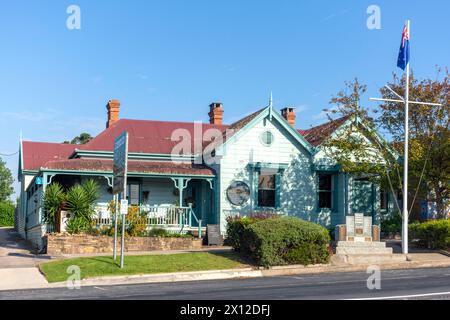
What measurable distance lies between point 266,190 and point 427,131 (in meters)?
7.43

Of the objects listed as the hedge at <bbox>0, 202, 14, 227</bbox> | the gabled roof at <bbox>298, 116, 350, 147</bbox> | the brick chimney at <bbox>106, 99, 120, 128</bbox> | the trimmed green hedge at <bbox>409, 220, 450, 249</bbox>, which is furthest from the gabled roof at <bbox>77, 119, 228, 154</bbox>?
the hedge at <bbox>0, 202, 14, 227</bbox>

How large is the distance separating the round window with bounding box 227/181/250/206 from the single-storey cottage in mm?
44

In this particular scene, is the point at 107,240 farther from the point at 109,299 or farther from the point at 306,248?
the point at 109,299

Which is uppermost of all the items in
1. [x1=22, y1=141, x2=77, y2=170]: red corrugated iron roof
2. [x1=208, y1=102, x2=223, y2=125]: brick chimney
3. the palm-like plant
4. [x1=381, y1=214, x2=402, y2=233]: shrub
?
[x1=208, y1=102, x2=223, y2=125]: brick chimney

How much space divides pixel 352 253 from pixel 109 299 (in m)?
10.4

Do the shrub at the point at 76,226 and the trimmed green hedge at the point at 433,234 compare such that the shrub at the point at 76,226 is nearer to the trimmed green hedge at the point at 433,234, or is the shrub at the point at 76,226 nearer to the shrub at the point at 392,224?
the trimmed green hedge at the point at 433,234

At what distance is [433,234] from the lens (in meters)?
22.5

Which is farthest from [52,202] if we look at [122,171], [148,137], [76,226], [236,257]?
[236,257]

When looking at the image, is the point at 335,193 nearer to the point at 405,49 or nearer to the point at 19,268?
the point at 405,49

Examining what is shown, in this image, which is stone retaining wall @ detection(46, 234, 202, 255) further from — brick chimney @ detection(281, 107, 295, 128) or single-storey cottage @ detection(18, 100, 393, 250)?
brick chimney @ detection(281, 107, 295, 128)

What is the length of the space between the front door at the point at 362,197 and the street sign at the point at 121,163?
13.3 m

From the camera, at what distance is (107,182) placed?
2736cm

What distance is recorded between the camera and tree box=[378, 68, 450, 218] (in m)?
23.2
